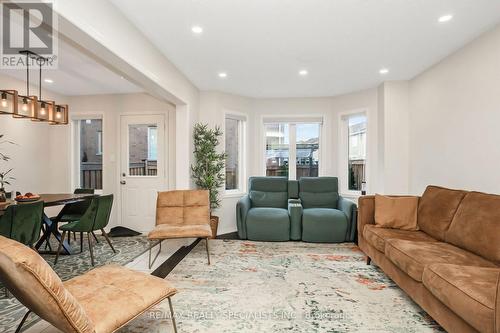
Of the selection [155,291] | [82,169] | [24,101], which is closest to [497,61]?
[155,291]

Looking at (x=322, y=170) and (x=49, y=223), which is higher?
(x=322, y=170)

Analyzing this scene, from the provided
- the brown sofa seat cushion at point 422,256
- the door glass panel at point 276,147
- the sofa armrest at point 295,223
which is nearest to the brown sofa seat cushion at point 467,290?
the brown sofa seat cushion at point 422,256

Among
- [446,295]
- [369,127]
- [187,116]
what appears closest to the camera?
[446,295]

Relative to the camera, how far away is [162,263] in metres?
3.20

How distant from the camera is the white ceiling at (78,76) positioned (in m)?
Answer: 3.23

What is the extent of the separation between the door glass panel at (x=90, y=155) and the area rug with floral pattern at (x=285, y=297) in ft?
9.04

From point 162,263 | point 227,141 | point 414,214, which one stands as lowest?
point 162,263

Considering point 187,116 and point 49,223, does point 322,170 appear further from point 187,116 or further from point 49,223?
point 49,223

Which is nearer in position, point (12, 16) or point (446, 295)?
point (446, 295)

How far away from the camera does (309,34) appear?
104 inches

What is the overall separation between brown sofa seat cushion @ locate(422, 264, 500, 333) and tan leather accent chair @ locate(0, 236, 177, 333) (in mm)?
1739

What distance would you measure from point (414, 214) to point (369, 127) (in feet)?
6.32

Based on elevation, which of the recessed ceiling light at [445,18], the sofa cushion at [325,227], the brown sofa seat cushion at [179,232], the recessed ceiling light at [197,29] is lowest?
the sofa cushion at [325,227]

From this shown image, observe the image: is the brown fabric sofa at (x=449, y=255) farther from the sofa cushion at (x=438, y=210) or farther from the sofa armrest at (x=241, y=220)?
the sofa armrest at (x=241, y=220)
